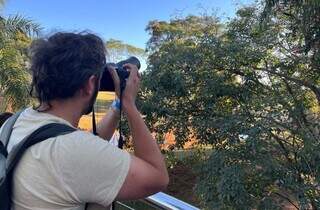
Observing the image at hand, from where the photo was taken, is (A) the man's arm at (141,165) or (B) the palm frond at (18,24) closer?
(A) the man's arm at (141,165)

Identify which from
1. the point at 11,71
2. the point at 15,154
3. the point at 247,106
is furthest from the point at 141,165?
the point at 11,71

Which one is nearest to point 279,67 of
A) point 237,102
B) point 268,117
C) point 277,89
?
point 277,89

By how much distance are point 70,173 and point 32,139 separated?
103mm

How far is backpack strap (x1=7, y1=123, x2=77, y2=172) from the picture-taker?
0.89 m

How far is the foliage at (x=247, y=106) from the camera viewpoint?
4.25 metres

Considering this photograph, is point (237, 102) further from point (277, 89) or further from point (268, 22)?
point (268, 22)

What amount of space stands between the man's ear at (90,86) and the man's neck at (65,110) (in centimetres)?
4

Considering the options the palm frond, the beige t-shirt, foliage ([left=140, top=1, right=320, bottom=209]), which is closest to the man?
the beige t-shirt

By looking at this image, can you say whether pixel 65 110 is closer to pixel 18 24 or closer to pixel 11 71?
pixel 11 71

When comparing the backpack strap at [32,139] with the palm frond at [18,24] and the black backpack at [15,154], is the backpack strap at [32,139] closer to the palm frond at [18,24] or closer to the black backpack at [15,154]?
the black backpack at [15,154]

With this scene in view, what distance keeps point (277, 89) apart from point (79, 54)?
498 cm

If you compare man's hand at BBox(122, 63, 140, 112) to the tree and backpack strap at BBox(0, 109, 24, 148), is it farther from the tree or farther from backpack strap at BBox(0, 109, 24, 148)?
the tree

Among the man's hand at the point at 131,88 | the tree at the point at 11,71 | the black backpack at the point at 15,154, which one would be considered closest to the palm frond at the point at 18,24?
the tree at the point at 11,71

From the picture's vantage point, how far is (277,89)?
566cm
